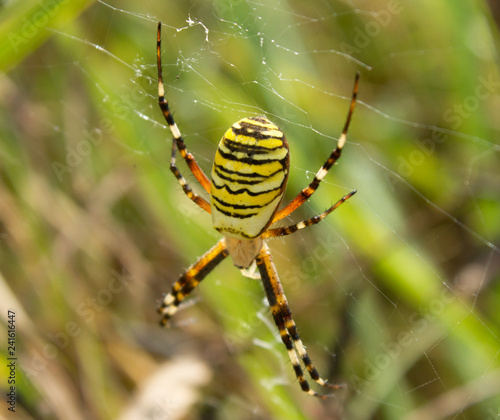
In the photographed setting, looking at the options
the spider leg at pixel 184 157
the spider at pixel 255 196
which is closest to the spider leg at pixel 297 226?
the spider at pixel 255 196

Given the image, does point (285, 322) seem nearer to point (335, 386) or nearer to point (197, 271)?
point (335, 386)

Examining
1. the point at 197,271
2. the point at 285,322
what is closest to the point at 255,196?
the point at 285,322

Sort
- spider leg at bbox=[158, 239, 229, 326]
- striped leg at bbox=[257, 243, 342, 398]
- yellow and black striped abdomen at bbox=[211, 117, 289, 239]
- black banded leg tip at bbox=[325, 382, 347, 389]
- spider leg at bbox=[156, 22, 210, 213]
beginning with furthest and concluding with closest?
spider leg at bbox=[158, 239, 229, 326]
striped leg at bbox=[257, 243, 342, 398]
black banded leg tip at bbox=[325, 382, 347, 389]
spider leg at bbox=[156, 22, 210, 213]
yellow and black striped abdomen at bbox=[211, 117, 289, 239]

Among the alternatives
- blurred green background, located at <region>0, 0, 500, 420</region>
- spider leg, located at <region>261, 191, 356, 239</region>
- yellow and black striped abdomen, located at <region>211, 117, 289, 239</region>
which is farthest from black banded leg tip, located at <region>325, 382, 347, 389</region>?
yellow and black striped abdomen, located at <region>211, 117, 289, 239</region>

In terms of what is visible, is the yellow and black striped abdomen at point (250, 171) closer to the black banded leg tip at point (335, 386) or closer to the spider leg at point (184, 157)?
the spider leg at point (184, 157)

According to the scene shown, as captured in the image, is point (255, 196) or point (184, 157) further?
point (184, 157)

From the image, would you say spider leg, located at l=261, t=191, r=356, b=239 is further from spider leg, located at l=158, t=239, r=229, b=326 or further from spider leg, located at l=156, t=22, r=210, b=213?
spider leg, located at l=158, t=239, r=229, b=326

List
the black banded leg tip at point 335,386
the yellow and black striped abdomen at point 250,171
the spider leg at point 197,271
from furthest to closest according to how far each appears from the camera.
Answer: the spider leg at point 197,271, the black banded leg tip at point 335,386, the yellow and black striped abdomen at point 250,171
